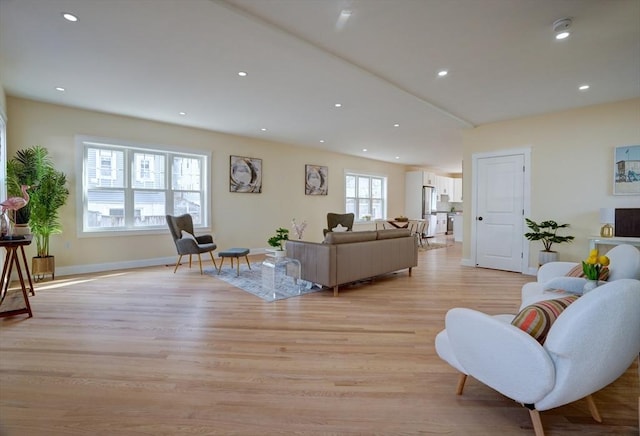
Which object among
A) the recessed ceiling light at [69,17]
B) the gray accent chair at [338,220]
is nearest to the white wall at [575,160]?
the gray accent chair at [338,220]

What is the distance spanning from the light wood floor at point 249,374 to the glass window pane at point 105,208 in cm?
180

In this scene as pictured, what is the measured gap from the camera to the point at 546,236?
16.0ft

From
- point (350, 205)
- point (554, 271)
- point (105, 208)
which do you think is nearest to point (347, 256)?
point (554, 271)

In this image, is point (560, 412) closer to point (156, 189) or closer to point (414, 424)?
point (414, 424)

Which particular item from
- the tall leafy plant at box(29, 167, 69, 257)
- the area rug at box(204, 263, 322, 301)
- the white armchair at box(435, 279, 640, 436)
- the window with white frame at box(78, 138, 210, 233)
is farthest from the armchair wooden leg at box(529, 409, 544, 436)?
the window with white frame at box(78, 138, 210, 233)

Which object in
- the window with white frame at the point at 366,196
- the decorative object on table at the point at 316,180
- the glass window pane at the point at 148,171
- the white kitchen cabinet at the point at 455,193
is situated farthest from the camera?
the white kitchen cabinet at the point at 455,193

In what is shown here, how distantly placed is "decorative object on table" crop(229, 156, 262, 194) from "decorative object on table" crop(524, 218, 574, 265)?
5357 millimetres

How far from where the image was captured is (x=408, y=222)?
8.52 meters

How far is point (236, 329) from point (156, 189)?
412cm

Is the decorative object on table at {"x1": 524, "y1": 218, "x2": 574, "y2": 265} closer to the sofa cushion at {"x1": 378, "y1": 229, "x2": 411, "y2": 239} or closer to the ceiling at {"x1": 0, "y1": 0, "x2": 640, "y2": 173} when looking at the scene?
the ceiling at {"x1": 0, "y1": 0, "x2": 640, "y2": 173}

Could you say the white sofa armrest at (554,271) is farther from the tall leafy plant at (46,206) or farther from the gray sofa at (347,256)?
the tall leafy plant at (46,206)

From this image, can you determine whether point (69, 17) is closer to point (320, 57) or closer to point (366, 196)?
point (320, 57)

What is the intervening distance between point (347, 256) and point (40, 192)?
4.43m

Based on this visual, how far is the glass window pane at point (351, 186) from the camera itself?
9258 millimetres
